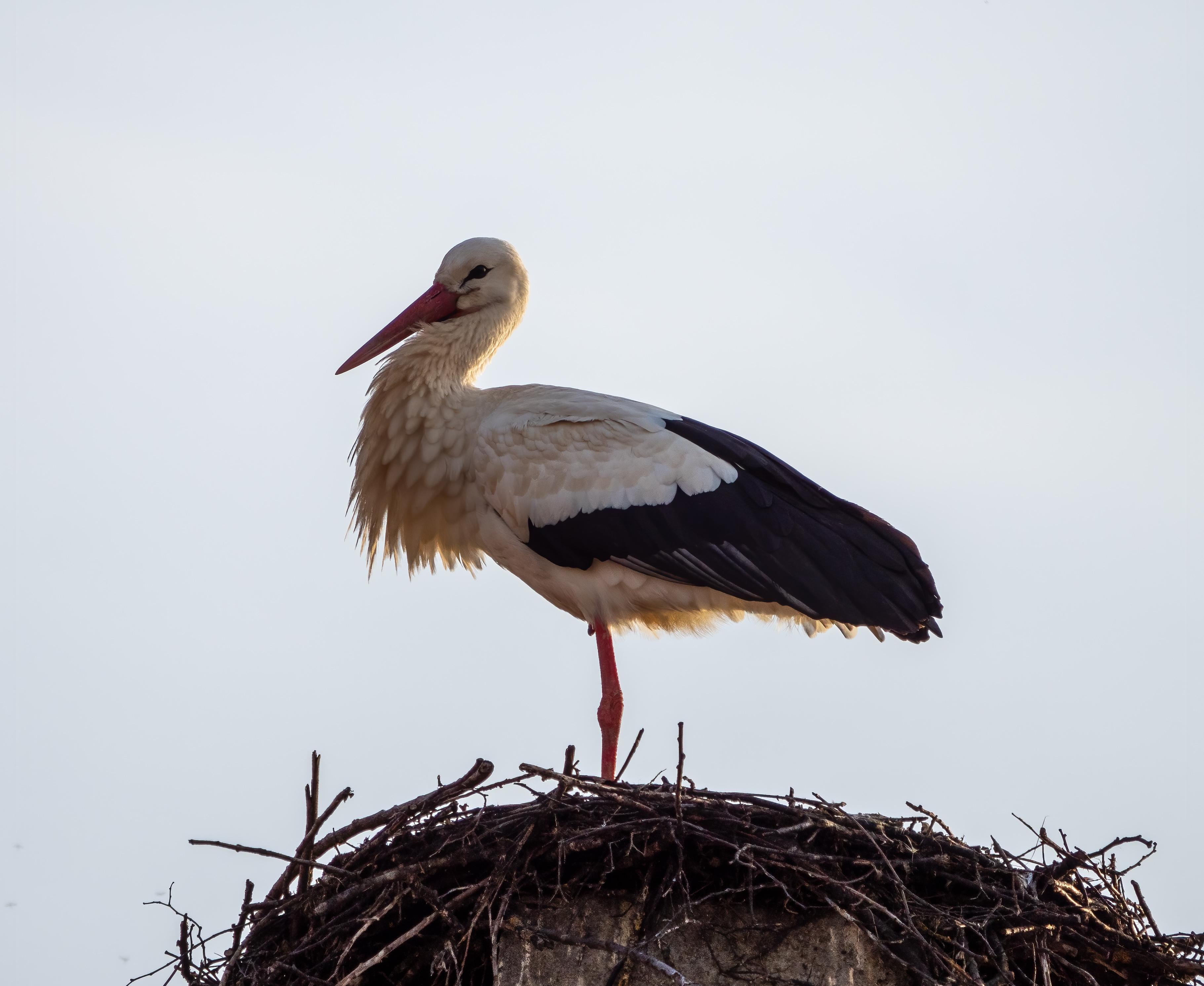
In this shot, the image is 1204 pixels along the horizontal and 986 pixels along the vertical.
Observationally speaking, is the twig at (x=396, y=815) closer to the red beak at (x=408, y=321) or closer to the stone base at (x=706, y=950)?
the stone base at (x=706, y=950)

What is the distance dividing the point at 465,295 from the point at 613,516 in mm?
1484

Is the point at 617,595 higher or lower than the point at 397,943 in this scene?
higher

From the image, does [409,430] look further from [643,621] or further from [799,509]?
[799,509]

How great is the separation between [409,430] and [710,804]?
2.38 meters

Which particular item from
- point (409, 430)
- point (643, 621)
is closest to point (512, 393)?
point (409, 430)

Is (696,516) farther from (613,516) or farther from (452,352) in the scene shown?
(452,352)

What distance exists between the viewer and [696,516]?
5914mm

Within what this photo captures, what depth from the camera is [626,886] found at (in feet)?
14.7

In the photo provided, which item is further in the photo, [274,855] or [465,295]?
[465,295]

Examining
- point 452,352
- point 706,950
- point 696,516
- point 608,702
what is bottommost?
point 706,950

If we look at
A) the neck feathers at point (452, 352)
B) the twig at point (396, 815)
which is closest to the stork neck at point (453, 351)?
the neck feathers at point (452, 352)

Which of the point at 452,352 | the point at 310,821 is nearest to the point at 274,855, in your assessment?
the point at 310,821

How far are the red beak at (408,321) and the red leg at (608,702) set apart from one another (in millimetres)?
1609

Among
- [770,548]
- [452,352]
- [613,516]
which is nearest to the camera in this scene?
[770,548]
